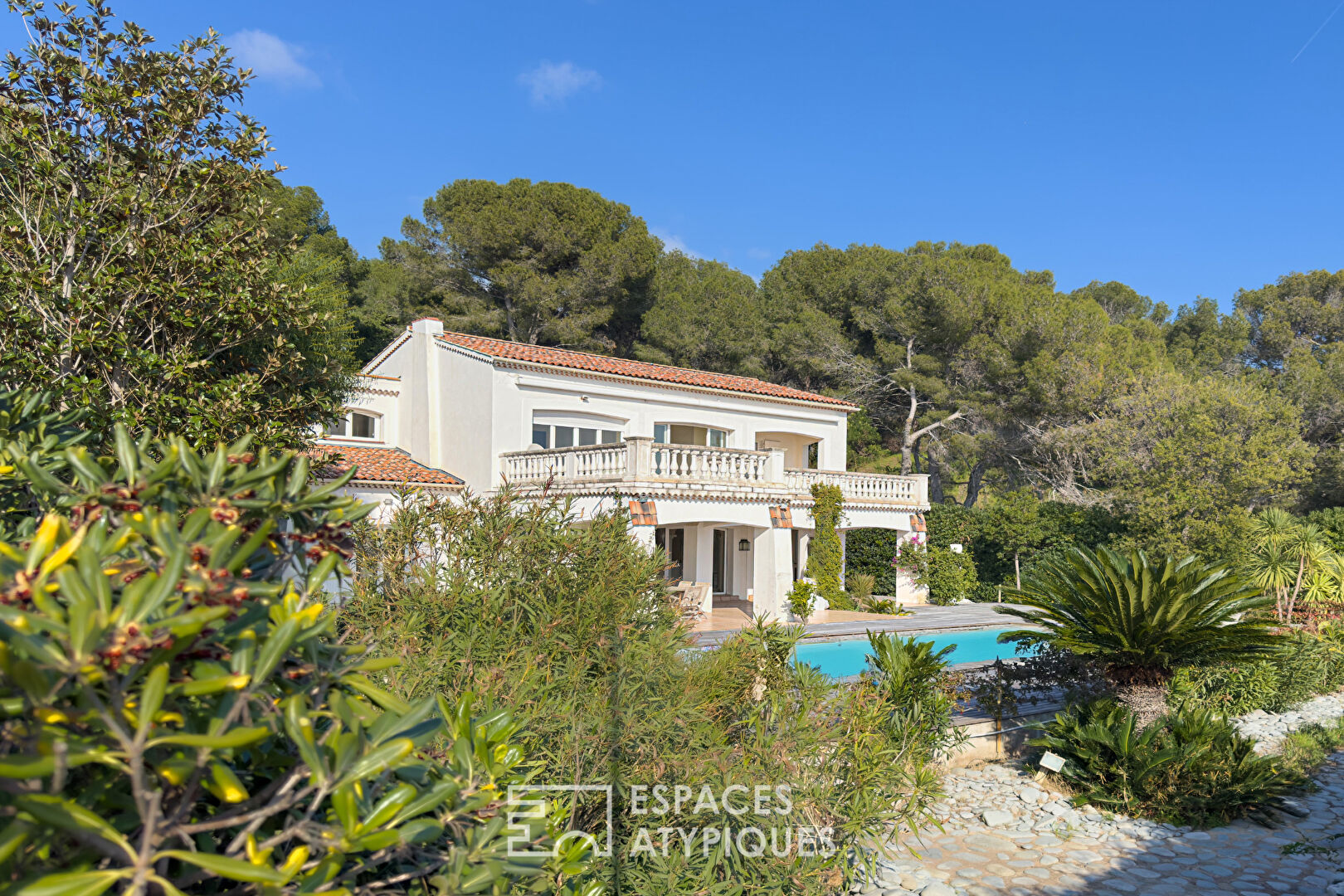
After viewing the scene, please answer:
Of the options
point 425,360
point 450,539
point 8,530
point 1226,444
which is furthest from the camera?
point 425,360

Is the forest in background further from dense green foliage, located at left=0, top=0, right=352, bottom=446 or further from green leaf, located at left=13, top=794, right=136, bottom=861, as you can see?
green leaf, located at left=13, top=794, right=136, bottom=861

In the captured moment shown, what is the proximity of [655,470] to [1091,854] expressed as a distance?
564 inches

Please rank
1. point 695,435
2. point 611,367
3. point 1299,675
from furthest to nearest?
point 695,435 → point 611,367 → point 1299,675

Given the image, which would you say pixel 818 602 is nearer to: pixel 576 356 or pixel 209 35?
pixel 576 356

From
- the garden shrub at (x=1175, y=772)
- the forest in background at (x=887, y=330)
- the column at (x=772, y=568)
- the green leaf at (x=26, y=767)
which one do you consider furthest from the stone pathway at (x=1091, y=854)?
the forest in background at (x=887, y=330)

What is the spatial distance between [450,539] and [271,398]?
5649mm

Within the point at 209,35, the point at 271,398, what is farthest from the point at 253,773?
the point at 209,35

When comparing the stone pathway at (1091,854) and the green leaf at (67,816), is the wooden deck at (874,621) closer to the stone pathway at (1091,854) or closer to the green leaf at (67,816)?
the stone pathway at (1091,854)

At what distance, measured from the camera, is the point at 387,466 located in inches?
906

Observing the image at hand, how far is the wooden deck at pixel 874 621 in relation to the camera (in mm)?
21188

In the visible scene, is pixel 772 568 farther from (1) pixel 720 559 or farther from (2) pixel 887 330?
(2) pixel 887 330

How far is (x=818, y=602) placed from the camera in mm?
23844

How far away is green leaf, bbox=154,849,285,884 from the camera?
1.48 m

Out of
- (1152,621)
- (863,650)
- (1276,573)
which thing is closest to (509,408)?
(863,650)
